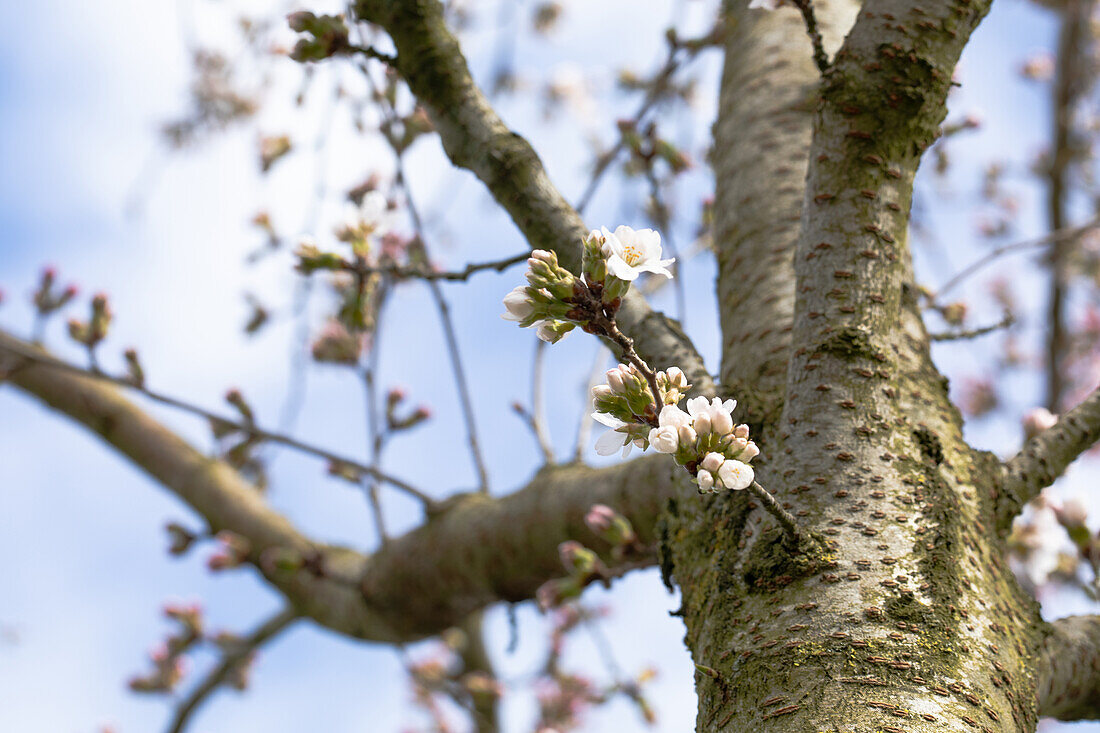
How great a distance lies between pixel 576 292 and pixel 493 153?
0.43 m

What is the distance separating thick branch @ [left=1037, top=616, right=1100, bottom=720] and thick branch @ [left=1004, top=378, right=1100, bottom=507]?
0.19m

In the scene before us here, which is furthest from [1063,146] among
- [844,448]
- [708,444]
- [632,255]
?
[708,444]

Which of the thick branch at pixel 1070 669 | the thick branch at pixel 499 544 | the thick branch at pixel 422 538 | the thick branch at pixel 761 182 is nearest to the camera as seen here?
the thick branch at pixel 1070 669

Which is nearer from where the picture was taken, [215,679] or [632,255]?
[632,255]

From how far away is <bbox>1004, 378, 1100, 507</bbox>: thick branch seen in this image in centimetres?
107

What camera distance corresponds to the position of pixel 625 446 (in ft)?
2.66

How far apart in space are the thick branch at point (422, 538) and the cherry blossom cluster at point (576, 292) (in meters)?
0.39

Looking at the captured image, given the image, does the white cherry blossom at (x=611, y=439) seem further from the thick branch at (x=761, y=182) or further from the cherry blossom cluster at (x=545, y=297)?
the thick branch at (x=761, y=182)

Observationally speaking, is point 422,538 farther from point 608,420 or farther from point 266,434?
point 608,420

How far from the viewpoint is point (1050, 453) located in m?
1.09

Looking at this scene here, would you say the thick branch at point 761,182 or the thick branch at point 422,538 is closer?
the thick branch at point 761,182

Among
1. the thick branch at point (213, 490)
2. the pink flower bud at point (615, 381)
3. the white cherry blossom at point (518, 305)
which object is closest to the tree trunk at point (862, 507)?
the pink flower bud at point (615, 381)

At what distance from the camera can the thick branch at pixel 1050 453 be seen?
107 centimetres

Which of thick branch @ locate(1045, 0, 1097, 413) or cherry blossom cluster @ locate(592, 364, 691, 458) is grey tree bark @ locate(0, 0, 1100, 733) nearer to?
cherry blossom cluster @ locate(592, 364, 691, 458)
